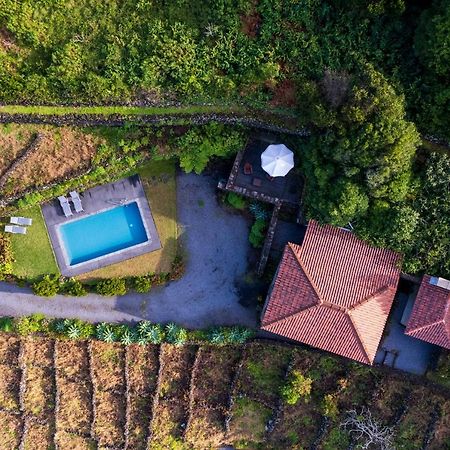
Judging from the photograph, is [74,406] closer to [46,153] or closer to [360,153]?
[46,153]

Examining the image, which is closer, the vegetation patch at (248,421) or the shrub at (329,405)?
the shrub at (329,405)

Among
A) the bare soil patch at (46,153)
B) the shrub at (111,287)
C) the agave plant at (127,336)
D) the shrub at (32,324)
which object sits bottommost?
the shrub at (32,324)

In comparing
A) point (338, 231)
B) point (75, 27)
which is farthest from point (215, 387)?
point (75, 27)

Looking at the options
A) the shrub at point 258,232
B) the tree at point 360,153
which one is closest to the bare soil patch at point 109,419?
the shrub at point 258,232

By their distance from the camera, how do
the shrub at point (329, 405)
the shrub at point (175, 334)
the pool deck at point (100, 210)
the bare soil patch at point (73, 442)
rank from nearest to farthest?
the shrub at point (329, 405)
the shrub at point (175, 334)
the pool deck at point (100, 210)
the bare soil patch at point (73, 442)

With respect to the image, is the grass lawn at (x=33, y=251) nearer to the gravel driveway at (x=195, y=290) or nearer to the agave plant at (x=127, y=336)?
the gravel driveway at (x=195, y=290)

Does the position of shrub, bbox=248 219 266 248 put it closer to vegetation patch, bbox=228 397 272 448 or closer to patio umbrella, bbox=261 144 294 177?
patio umbrella, bbox=261 144 294 177
